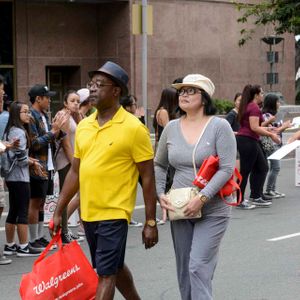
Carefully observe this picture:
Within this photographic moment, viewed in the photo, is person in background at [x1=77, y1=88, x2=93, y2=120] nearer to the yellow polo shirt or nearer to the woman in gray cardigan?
the woman in gray cardigan

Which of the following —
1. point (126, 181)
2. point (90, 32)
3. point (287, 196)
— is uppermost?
point (90, 32)

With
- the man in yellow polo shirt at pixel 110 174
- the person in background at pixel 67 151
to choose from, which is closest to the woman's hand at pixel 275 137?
the person in background at pixel 67 151

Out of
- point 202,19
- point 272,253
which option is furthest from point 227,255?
point 202,19

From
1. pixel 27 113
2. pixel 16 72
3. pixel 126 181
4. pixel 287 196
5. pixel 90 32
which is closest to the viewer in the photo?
pixel 126 181

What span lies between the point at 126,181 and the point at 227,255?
358 centimetres

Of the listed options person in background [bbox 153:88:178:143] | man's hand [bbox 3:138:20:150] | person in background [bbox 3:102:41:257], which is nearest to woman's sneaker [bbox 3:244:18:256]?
person in background [bbox 3:102:41:257]

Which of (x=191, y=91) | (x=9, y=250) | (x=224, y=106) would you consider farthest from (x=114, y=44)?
(x=191, y=91)

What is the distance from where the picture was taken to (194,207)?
5578mm

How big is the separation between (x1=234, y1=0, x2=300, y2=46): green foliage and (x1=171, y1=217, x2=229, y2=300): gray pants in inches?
724

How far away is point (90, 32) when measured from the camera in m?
25.3

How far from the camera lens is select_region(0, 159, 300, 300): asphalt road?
7434 mm

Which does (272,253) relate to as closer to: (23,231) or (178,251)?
(23,231)

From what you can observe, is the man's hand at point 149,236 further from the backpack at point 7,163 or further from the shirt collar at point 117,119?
the backpack at point 7,163

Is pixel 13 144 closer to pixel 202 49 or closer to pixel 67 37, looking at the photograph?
pixel 67 37
